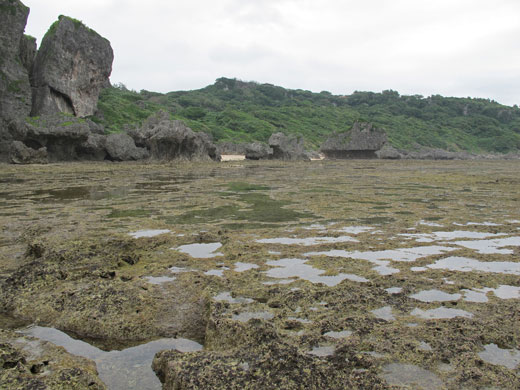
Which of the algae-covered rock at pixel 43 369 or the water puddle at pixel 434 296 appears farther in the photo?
the water puddle at pixel 434 296

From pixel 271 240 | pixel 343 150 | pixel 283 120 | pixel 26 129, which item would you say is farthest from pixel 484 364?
pixel 283 120

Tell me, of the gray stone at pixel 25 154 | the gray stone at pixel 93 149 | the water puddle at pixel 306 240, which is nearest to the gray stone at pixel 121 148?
the gray stone at pixel 93 149

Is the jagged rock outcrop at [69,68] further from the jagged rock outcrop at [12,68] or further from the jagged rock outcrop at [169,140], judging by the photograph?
the jagged rock outcrop at [169,140]

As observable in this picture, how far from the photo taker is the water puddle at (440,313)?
3.31 meters

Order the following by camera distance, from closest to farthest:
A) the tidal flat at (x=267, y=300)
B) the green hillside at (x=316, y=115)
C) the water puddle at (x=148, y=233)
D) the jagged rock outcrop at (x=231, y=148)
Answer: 1. the tidal flat at (x=267, y=300)
2. the water puddle at (x=148, y=233)
3. the jagged rock outcrop at (x=231, y=148)
4. the green hillside at (x=316, y=115)

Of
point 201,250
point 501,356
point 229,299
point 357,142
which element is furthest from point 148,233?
point 357,142

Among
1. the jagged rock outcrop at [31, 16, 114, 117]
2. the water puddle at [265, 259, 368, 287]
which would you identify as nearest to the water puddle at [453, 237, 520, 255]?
the water puddle at [265, 259, 368, 287]

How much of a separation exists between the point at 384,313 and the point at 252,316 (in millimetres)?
1120

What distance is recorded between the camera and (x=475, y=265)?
188 inches

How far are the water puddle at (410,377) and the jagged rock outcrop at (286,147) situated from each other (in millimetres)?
41749

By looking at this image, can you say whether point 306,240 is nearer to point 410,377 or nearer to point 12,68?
point 410,377

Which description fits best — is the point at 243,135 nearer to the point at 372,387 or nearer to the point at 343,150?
the point at 343,150

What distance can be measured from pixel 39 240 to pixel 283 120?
3031 inches

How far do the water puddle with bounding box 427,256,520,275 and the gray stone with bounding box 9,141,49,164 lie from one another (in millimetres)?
26259
